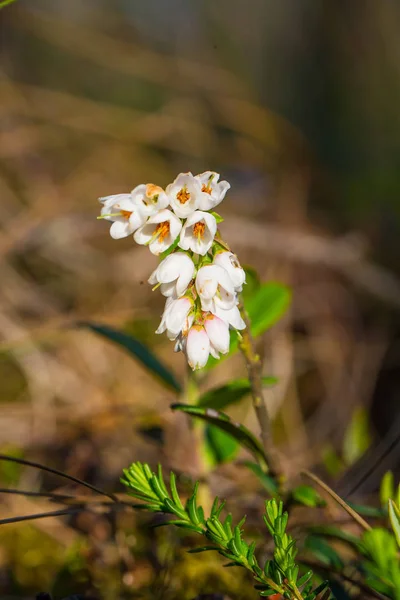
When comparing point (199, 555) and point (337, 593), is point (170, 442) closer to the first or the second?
point (199, 555)

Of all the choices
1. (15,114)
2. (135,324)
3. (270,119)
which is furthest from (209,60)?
(135,324)

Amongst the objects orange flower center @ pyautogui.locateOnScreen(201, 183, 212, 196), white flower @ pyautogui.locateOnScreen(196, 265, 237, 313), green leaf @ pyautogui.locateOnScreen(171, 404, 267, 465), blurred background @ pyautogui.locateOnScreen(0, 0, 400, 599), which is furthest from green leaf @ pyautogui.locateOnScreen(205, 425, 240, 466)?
orange flower center @ pyautogui.locateOnScreen(201, 183, 212, 196)

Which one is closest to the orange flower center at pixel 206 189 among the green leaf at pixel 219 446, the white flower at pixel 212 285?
the white flower at pixel 212 285

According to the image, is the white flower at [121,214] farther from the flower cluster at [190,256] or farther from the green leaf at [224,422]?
the green leaf at [224,422]

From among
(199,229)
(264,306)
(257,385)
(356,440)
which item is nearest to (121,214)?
(199,229)

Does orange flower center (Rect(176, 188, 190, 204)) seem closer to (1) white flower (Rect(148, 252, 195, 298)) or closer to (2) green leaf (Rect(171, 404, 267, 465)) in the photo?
(1) white flower (Rect(148, 252, 195, 298))

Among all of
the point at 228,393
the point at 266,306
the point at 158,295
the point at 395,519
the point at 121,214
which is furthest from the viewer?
the point at 158,295

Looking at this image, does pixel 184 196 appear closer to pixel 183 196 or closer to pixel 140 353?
pixel 183 196
